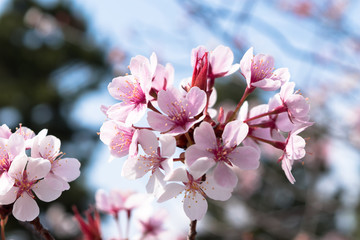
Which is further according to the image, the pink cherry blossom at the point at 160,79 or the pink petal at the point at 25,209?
the pink cherry blossom at the point at 160,79

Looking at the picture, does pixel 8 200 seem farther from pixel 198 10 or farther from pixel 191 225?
pixel 198 10

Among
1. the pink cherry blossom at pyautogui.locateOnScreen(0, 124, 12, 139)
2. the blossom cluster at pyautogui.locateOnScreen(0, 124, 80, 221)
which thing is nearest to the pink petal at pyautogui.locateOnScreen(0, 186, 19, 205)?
the blossom cluster at pyautogui.locateOnScreen(0, 124, 80, 221)

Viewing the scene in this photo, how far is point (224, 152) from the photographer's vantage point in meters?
0.67

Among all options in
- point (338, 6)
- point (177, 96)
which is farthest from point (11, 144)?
point (338, 6)

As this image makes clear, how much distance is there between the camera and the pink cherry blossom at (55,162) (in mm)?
698

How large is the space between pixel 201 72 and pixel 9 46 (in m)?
12.9

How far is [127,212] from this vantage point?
41.6 inches

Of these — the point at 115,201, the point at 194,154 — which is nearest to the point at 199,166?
the point at 194,154

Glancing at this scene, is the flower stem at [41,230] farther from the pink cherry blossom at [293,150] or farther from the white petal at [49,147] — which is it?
the pink cherry blossom at [293,150]

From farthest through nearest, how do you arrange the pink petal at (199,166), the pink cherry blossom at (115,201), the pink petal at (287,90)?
the pink cherry blossom at (115,201), the pink petal at (287,90), the pink petal at (199,166)

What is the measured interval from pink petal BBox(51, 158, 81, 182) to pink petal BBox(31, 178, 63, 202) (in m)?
0.02

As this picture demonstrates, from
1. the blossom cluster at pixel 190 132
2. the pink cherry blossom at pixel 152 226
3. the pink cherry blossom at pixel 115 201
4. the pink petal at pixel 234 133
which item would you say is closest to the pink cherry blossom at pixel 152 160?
the blossom cluster at pixel 190 132

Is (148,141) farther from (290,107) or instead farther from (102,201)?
(102,201)

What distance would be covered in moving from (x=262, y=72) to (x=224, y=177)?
0.27 m
